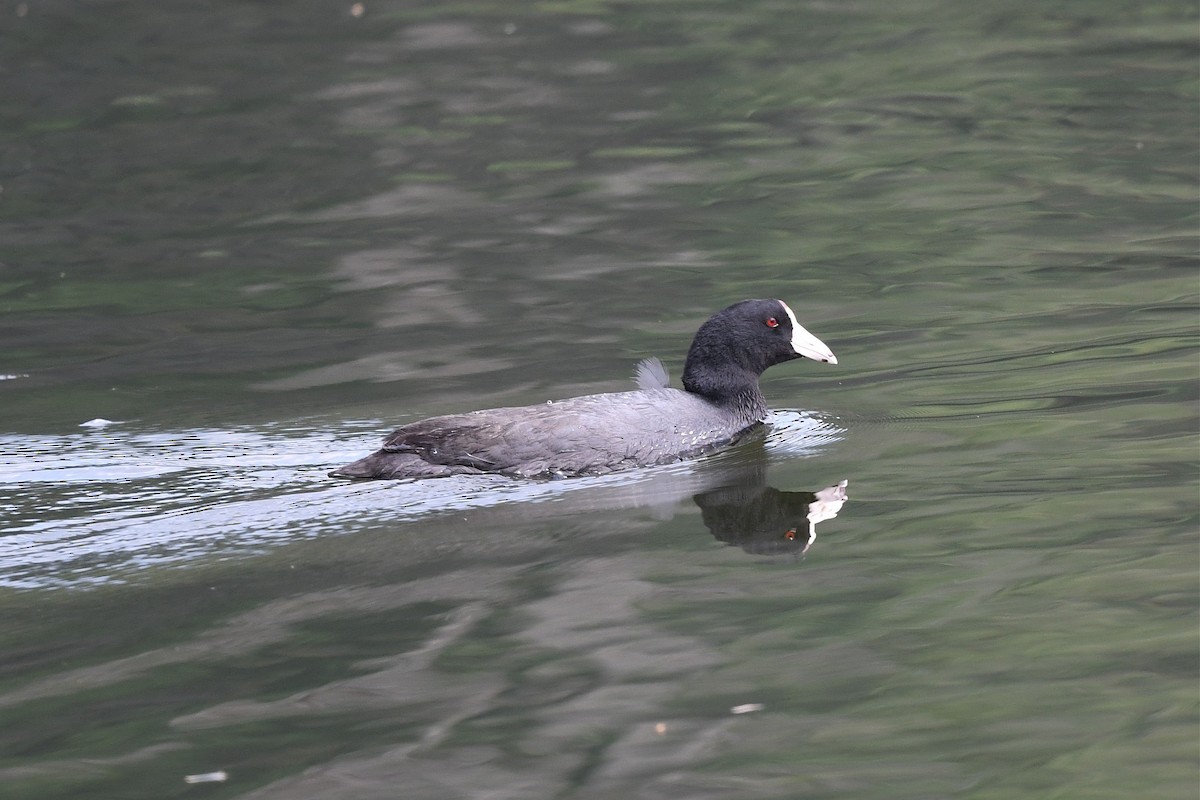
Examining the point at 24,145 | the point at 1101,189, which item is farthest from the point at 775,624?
the point at 24,145

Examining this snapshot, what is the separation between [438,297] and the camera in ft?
41.4

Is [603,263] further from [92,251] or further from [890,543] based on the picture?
[890,543]

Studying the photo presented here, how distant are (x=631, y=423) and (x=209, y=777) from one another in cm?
390

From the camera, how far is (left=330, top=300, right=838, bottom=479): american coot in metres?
8.48

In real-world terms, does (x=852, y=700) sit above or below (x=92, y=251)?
below

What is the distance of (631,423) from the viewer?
28.9ft

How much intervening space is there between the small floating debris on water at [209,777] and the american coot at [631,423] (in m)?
3.13

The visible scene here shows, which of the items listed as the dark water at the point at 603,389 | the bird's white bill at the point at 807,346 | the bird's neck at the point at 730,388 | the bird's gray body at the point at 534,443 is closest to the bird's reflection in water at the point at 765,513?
the dark water at the point at 603,389

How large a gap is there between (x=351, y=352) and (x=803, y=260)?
3.85 m

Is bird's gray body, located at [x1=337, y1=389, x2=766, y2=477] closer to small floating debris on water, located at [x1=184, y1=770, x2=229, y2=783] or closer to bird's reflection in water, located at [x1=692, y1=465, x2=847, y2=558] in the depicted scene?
bird's reflection in water, located at [x1=692, y1=465, x2=847, y2=558]

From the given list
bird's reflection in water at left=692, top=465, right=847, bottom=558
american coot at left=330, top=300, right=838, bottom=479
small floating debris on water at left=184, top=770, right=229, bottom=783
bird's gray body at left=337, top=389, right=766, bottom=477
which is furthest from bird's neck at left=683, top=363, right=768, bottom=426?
small floating debris on water at left=184, top=770, right=229, bottom=783

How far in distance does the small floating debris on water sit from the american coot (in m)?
3.13

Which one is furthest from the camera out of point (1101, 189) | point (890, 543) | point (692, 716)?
point (1101, 189)

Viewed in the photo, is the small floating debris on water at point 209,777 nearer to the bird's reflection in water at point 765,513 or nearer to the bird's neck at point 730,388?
the bird's reflection in water at point 765,513
